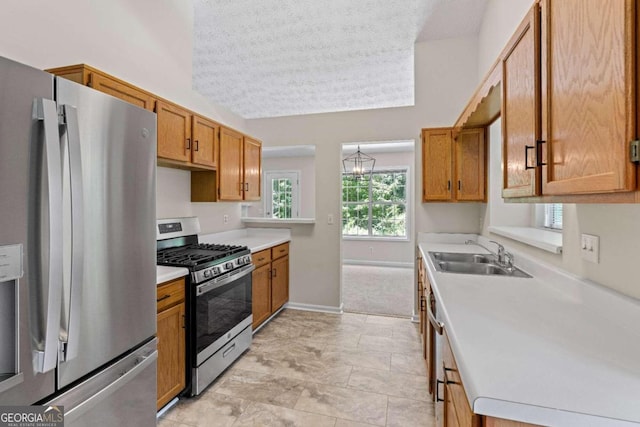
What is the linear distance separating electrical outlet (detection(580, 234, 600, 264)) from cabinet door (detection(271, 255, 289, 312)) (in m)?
2.76

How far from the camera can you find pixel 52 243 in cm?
98

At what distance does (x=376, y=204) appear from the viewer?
23.0 feet

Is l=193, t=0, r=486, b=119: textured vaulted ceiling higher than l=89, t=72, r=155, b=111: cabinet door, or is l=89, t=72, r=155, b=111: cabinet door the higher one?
l=193, t=0, r=486, b=119: textured vaulted ceiling

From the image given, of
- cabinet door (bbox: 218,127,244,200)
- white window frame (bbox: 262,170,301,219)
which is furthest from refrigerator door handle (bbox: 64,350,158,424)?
white window frame (bbox: 262,170,301,219)

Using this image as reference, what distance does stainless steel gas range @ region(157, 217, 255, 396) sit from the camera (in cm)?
205

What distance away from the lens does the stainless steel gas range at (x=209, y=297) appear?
6.72 ft

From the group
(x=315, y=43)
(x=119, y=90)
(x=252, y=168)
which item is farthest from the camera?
(x=252, y=168)

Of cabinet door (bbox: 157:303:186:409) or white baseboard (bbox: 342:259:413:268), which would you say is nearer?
cabinet door (bbox: 157:303:186:409)

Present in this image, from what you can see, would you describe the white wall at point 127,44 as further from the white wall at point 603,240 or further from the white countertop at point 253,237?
the white wall at point 603,240

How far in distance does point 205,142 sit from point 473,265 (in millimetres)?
2501

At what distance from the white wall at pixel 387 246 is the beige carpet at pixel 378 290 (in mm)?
264

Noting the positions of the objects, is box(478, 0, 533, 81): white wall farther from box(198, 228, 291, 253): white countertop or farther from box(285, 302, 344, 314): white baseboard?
box(285, 302, 344, 314): white baseboard

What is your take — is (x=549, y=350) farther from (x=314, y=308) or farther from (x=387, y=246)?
(x=387, y=246)

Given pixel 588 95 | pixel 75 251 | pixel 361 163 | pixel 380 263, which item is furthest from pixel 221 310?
pixel 380 263
